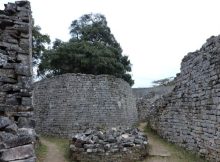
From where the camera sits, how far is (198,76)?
1054cm

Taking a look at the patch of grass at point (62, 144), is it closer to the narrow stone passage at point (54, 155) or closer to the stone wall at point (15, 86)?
the narrow stone passage at point (54, 155)

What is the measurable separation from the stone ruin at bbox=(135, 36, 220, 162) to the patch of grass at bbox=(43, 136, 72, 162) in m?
3.72

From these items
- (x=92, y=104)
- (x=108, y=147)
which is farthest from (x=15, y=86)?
(x=92, y=104)

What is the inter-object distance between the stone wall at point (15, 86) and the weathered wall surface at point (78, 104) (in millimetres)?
10884

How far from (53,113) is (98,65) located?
7.63 m

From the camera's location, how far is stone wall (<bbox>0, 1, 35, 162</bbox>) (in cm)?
345

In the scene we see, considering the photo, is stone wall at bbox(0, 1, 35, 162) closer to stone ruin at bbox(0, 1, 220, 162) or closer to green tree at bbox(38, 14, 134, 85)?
stone ruin at bbox(0, 1, 220, 162)

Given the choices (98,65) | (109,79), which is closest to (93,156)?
(109,79)

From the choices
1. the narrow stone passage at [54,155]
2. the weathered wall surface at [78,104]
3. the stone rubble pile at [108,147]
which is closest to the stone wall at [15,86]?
the stone rubble pile at [108,147]

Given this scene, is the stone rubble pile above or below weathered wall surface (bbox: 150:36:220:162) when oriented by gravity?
below

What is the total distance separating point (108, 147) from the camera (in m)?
10.8

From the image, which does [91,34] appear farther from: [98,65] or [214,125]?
[214,125]

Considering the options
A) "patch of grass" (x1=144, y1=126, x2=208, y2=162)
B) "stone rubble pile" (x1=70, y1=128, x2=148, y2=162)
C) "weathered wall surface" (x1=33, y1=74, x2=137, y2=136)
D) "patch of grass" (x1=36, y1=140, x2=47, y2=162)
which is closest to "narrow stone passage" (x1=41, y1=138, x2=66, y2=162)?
"patch of grass" (x1=36, y1=140, x2=47, y2=162)

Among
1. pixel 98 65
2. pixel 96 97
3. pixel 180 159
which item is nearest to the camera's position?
pixel 180 159
